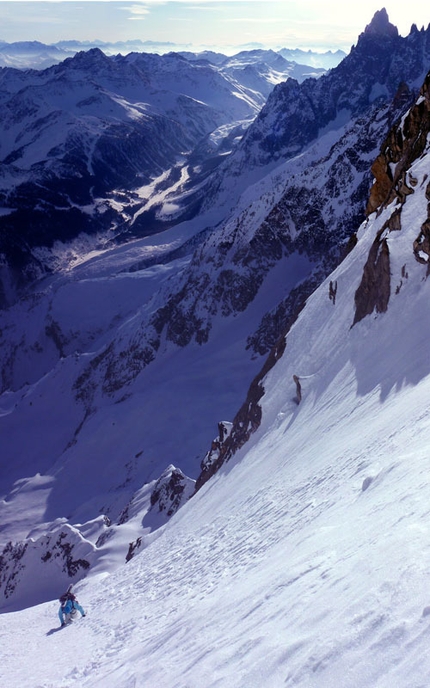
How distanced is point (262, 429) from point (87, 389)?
74.4 meters

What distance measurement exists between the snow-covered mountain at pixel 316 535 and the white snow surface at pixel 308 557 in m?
0.04

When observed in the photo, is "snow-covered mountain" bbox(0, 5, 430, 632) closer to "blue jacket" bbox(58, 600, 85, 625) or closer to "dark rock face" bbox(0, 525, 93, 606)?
"dark rock face" bbox(0, 525, 93, 606)

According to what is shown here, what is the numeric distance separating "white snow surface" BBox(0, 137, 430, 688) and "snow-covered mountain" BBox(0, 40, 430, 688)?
0.15 feet

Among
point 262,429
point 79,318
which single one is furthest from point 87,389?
point 262,429

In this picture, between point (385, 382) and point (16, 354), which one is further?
point (16, 354)

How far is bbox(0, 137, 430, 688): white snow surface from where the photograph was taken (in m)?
6.70

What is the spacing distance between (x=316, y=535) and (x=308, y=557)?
1199mm

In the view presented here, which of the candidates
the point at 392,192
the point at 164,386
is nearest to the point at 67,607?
the point at 392,192

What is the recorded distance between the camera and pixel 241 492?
896 inches

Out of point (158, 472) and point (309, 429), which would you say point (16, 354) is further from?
point (309, 429)

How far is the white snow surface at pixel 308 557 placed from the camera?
6699 mm

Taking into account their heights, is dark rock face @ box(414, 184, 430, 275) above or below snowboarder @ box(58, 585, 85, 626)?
above

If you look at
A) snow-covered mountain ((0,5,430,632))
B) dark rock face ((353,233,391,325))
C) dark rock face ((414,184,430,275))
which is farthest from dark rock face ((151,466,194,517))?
dark rock face ((414,184,430,275))

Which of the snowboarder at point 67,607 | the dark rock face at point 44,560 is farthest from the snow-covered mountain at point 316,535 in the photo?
the dark rock face at point 44,560
